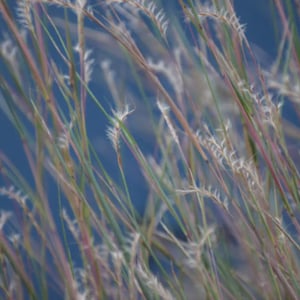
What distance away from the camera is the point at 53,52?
1616mm

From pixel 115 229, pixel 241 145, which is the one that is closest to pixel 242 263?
pixel 241 145

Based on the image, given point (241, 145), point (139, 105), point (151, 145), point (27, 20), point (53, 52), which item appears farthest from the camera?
point (151, 145)

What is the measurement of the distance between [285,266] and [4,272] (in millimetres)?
434

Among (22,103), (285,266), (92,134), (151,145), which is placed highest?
(22,103)

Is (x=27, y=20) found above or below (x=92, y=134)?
above

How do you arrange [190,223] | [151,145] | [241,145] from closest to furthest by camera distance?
[190,223], [241,145], [151,145]

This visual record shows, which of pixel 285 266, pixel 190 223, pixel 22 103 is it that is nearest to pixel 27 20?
pixel 22 103

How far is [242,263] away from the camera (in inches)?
41.4

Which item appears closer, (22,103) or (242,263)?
(22,103)

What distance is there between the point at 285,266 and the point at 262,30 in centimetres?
117

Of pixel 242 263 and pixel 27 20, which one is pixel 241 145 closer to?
pixel 242 263

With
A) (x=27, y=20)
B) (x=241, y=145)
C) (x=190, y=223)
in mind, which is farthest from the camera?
(x=241, y=145)

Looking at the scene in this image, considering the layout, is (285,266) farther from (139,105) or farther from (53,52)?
(53,52)

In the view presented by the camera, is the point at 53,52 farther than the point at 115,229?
Yes
